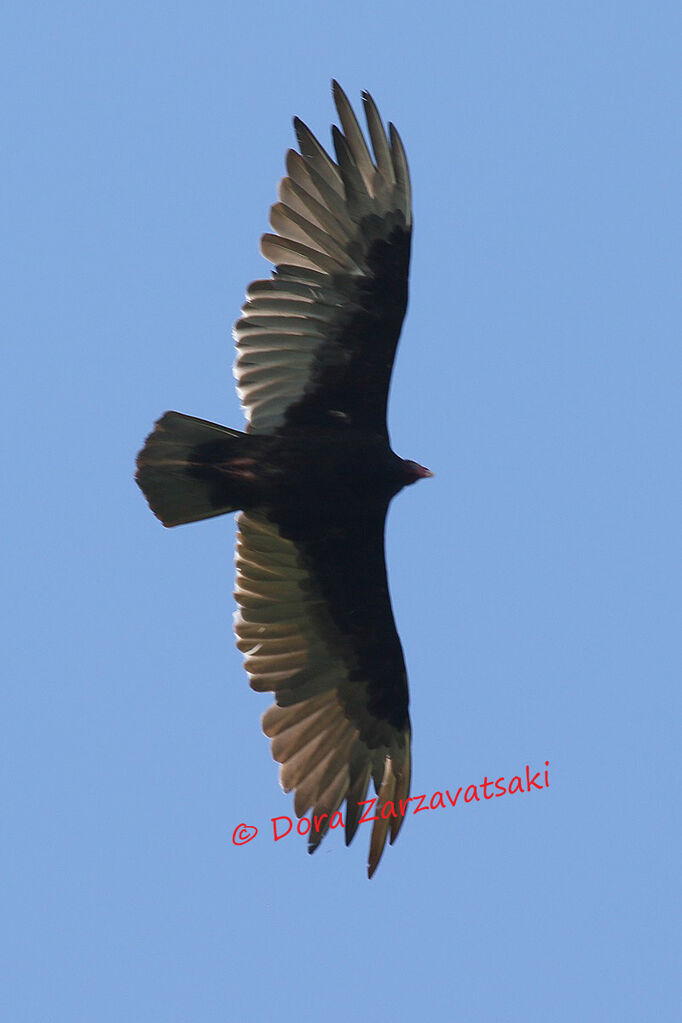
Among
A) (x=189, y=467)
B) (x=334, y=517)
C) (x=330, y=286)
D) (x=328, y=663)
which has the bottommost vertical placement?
(x=328, y=663)

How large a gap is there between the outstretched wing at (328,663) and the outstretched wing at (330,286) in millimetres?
703

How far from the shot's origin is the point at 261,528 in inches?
379

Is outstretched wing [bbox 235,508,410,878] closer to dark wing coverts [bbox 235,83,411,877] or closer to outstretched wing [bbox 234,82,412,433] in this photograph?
dark wing coverts [bbox 235,83,411,877]

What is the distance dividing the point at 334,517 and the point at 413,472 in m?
0.50

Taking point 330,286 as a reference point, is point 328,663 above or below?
below

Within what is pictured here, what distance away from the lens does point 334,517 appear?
9.53m

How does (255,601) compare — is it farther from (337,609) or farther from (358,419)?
(358,419)

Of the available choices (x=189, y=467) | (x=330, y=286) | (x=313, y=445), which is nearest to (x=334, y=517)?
(x=313, y=445)

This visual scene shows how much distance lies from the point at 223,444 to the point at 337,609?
3.98 ft

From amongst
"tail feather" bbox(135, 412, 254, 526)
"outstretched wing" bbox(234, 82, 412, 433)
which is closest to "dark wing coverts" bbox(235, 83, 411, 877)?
"outstretched wing" bbox(234, 82, 412, 433)

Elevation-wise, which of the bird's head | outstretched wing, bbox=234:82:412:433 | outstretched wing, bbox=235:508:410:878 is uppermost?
outstretched wing, bbox=234:82:412:433

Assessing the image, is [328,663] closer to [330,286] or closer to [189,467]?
[189,467]

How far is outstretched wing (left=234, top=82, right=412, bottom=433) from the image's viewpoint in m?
9.18

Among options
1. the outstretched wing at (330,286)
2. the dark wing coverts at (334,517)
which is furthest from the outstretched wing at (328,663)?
the outstretched wing at (330,286)
